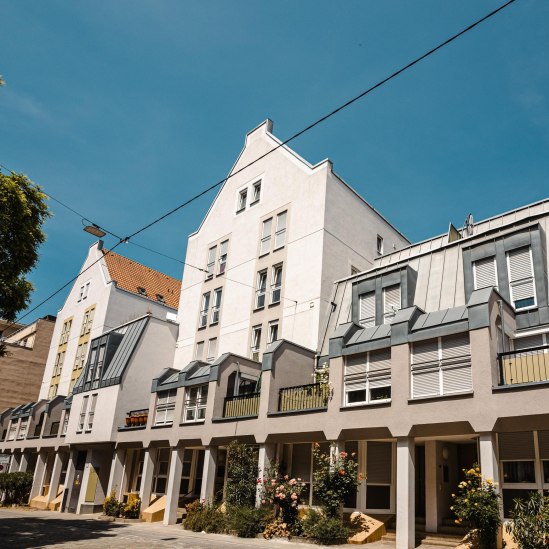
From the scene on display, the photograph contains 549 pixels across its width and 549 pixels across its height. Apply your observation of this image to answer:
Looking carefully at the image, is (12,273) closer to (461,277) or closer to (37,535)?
(37,535)

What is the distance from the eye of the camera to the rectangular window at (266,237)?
29094mm

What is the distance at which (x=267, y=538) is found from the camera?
57.8 ft

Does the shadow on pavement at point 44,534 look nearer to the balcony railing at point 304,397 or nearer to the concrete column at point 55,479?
the balcony railing at point 304,397

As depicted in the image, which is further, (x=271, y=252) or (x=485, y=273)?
(x=271, y=252)

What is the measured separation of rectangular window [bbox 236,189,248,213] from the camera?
3228 centimetres

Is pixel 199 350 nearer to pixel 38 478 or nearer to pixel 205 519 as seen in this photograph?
pixel 205 519

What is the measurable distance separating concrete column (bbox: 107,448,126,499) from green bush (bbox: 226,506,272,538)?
1242cm

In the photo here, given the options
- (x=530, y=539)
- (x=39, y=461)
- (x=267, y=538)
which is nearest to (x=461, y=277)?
(x=530, y=539)

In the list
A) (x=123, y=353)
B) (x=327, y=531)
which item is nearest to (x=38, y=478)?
(x=123, y=353)

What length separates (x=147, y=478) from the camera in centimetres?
2611

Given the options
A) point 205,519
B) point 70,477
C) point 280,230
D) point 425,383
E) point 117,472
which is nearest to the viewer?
point 425,383

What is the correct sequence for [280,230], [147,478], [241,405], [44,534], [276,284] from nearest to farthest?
[44,534] < [241,405] < [147,478] < [276,284] < [280,230]

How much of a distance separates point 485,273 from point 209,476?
14.0 metres

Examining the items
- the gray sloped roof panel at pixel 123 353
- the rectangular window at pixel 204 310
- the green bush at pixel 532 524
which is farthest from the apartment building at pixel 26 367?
the green bush at pixel 532 524
